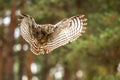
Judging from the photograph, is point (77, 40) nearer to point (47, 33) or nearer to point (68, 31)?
point (68, 31)

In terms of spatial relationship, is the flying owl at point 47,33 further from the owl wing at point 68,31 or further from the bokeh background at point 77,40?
the bokeh background at point 77,40

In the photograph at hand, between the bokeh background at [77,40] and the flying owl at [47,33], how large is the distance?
13.0ft

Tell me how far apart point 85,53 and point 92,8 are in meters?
2.65

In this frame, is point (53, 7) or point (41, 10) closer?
point (41, 10)

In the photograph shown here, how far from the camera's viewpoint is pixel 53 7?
14109 millimetres

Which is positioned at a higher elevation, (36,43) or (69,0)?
(36,43)

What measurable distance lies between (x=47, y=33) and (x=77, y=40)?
5.62 m

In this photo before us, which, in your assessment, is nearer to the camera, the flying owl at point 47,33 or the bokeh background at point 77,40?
the flying owl at point 47,33

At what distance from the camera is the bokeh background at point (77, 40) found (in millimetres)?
9961

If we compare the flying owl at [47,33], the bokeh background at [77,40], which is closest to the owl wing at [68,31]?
the flying owl at [47,33]

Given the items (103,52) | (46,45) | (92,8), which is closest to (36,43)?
(46,45)

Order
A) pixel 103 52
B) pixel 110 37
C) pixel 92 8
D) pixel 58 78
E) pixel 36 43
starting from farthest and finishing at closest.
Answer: pixel 58 78
pixel 92 8
pixel 103 52
pixel 110 37
pixel 36 43

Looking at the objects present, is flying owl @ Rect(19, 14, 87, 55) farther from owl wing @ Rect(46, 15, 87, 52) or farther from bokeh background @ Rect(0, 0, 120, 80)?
bokeh background @ Rect(0, 0, 120, 80)

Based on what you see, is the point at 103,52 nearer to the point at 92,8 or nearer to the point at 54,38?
the point at 92,8
